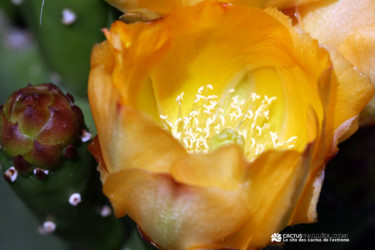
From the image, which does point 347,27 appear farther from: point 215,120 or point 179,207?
point 179,207

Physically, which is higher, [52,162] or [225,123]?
[52,162]

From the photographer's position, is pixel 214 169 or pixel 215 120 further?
pixel 215 120

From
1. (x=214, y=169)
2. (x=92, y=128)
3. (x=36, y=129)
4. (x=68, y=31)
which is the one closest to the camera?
(x=214, y=169)

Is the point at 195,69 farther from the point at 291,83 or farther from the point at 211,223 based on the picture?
the point at 211,223

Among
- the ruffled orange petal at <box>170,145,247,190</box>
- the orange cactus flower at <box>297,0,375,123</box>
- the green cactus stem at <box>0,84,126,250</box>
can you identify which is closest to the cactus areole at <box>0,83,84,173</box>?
the green cactus stem at <box>0,84,126,250</box>

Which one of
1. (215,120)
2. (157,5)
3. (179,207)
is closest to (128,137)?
(179,207)

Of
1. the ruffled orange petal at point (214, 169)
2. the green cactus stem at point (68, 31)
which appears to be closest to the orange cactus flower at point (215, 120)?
the ruffled orange petal at point (214, 169)
